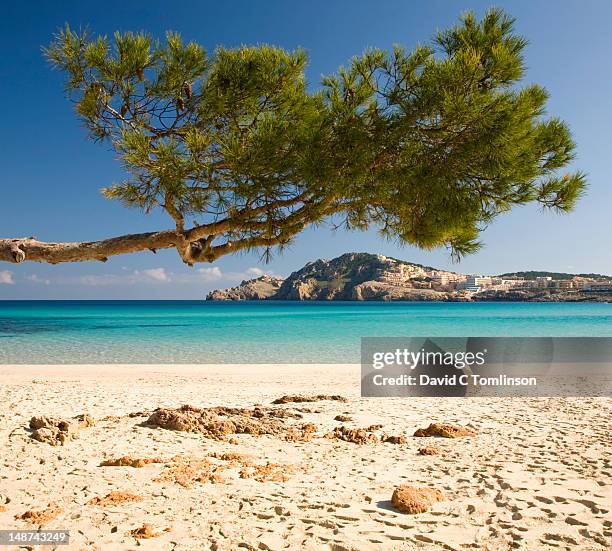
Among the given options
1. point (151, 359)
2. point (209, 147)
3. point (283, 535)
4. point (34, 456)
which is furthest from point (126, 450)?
point (151, 359)

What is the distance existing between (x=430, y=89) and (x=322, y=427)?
403 centimetres

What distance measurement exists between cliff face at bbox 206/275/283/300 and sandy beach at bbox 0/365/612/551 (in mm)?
107231

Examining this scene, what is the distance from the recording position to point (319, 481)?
420 cm

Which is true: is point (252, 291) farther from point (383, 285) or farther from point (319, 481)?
point (319, 481)

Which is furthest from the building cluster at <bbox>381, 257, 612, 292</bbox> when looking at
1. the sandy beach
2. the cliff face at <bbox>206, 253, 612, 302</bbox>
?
the sandy beach

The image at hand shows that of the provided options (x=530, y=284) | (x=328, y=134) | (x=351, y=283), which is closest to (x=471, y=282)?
(x=530, y=284)

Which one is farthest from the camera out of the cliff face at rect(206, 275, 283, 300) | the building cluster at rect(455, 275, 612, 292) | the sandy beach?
the cliff face at rect(206, 275, 283, 300)

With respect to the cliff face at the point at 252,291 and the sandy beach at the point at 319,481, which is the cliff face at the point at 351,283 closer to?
the cliff face at the point at 252,291

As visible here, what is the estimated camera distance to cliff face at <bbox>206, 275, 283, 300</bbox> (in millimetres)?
115625

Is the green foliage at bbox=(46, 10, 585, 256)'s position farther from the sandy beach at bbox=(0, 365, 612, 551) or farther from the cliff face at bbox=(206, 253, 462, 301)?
the cliff face at bbox=(206, 253, 462, 301)

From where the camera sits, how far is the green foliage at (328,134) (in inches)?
164

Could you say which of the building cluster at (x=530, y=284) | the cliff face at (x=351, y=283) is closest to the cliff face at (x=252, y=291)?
the cliff face at (x=351, y=283)

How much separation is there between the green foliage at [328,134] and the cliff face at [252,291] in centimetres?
10853

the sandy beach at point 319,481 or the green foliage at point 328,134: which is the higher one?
the green foliage at point 328,134
